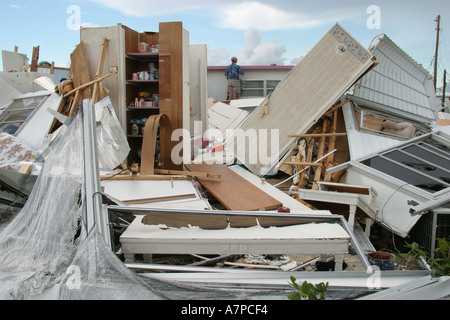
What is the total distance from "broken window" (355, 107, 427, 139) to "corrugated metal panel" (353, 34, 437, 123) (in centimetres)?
32

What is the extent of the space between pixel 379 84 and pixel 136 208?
523 centimetres

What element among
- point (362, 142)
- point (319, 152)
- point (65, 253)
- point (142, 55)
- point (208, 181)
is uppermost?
point (142, 55)

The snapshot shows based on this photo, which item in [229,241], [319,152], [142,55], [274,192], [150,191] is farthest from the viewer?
[142,55]

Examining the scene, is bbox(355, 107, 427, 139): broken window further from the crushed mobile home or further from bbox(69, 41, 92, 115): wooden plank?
bbox(69, 41, 92, 115): wooden plank

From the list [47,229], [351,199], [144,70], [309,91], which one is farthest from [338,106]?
[47,229]

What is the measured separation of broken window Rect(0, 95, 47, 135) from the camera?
19.2 ft

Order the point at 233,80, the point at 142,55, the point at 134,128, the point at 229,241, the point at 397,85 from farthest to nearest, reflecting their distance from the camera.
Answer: the point at 233,80 < the point at 397,85 < the point at 134,128 < the point at 142,55 < the point at 229,241

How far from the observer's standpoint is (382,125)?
553 cm

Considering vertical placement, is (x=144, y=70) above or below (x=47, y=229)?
above

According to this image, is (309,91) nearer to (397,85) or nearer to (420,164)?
(420,164)

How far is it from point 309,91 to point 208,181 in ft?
6.79

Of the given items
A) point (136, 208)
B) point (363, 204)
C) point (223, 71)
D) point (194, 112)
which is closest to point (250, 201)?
point (363, 204)

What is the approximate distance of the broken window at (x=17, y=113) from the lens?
5.86m

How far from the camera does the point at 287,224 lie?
2361mm
